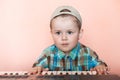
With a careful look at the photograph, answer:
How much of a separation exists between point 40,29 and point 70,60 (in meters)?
0.33

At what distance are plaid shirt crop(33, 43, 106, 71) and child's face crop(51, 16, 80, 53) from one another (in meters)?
0.04

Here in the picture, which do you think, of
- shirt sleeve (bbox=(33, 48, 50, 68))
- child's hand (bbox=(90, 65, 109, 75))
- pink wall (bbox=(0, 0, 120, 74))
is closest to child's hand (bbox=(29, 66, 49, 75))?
shirt sleeve (bbox=(33, 48, 50, 68))

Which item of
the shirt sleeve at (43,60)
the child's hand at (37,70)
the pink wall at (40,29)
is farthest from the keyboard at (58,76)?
the pink wall at (40,29)

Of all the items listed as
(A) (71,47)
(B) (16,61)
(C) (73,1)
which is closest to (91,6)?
(C) (73,1)

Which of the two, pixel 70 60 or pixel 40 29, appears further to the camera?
pixel 40 29

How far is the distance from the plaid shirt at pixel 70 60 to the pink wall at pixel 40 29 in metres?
0.25

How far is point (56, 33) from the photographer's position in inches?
48.7

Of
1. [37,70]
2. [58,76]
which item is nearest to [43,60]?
[37,70]

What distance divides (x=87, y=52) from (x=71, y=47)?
0.08 meters

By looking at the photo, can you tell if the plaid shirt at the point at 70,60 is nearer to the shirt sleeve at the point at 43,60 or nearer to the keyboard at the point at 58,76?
the shirt sleeve at the point at 43,60

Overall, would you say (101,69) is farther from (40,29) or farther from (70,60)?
(40,29)

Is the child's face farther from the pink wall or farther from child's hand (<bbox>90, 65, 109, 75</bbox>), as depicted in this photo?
the pink wall

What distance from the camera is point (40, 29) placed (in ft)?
5.05

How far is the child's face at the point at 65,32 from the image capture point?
121cm
